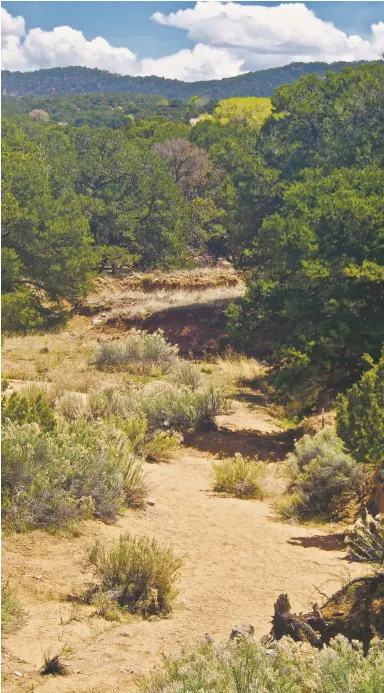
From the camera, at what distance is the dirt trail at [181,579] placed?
16.9ft

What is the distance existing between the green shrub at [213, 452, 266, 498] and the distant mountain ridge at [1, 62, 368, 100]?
6129 inches

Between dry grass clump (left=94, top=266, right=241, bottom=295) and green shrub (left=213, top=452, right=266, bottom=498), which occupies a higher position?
dry grass clump (left=94, top=266, right=241, bottom=295)

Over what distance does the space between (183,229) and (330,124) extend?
9.39 m

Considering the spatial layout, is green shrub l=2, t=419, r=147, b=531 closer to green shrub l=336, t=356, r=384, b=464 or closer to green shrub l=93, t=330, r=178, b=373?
green shrub l=336, t=356, r=384, b=464

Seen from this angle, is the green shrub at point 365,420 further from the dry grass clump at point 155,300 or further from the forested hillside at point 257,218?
the dry grass clump at point 155,300

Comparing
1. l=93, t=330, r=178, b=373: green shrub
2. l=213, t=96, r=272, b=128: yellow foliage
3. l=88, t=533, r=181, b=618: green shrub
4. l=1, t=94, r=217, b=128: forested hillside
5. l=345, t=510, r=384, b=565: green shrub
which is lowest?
l=93, t=330, r=178, b=373: green shrub

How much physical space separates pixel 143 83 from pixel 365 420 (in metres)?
195

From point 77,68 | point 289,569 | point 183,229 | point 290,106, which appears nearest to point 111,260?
point 183,229

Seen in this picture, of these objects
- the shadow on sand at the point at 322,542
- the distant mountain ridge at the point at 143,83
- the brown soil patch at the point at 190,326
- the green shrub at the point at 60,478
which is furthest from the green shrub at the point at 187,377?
the distant mountain ridge at the point at 143,83

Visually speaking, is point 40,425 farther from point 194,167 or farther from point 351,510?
point 194,167

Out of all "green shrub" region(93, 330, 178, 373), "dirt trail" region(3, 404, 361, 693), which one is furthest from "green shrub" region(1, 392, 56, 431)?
"green shrub" region(93, 330, 178, 373)

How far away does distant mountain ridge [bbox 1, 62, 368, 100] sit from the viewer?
165513 millimetres

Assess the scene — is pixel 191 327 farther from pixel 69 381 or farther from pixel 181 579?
pixel 181 579

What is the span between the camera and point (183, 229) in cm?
3500
